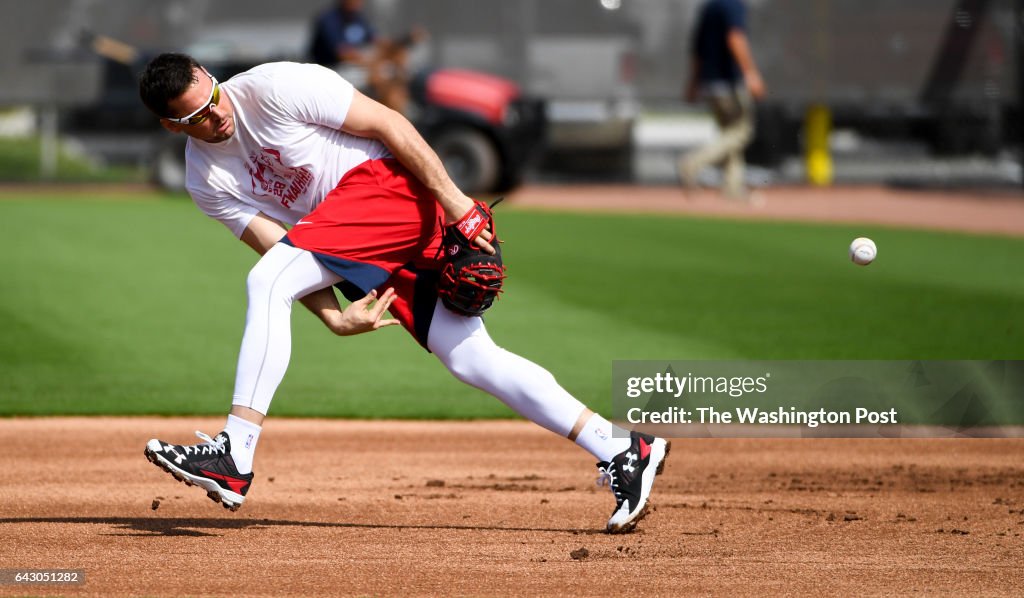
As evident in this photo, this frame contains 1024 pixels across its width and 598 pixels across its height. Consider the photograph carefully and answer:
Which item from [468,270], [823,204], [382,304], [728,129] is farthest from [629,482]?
[823,204]

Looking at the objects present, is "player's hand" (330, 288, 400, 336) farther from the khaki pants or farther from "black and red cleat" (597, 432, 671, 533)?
the khaki pants

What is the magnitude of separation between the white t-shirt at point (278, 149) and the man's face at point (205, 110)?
0.05 meters

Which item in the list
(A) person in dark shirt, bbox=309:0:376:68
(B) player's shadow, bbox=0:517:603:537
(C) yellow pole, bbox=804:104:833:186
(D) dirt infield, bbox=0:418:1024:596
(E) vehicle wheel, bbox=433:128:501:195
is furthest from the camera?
(C) yellow pole, bbox=804:104:833:186

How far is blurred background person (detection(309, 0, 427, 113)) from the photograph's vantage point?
1680 cm

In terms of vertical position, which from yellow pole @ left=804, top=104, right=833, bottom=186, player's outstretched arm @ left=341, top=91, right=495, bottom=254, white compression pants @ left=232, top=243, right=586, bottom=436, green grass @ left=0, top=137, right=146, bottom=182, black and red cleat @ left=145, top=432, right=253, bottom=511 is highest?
player's outstretched arm @ left=341, top=91, right=495, bottom=254

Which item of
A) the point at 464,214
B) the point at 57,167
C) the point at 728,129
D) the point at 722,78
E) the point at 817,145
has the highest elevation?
the point at 464,214

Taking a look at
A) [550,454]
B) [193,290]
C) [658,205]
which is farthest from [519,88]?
[550,454]

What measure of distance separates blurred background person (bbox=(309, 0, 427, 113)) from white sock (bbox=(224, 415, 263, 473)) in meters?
11.7

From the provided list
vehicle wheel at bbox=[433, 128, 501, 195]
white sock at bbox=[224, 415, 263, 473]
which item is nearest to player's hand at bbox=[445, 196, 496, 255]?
white sock at bbox=[224, 415, 263, 473]

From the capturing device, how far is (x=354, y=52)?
16.8 m

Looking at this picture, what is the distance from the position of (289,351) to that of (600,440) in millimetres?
1112

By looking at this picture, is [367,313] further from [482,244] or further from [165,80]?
[165,80]

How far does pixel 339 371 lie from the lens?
9.20m

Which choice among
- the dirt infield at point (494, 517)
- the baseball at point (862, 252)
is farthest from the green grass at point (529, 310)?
the baseball at point (862, 252)
